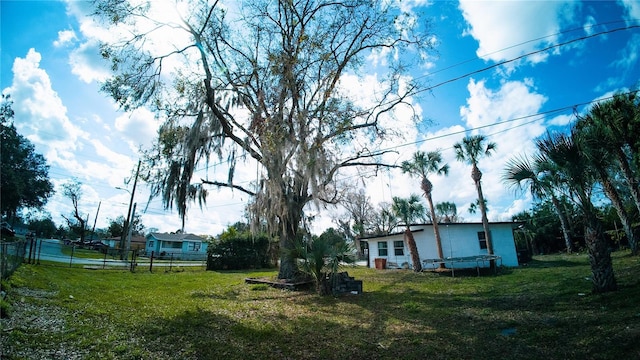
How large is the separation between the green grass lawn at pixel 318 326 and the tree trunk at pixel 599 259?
0.28 m

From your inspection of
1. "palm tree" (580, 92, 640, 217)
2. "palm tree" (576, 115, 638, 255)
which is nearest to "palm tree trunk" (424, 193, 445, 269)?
"palm tree" (580, 92, 640, 217)

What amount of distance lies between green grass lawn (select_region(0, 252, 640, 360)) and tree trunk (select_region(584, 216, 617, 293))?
275mm

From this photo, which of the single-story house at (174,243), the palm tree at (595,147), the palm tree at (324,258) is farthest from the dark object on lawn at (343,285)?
the single-story house at (174,243)

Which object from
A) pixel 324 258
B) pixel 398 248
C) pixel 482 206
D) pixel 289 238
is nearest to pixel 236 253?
pixel 289 238

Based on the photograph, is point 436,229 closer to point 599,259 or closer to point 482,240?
point 482,240

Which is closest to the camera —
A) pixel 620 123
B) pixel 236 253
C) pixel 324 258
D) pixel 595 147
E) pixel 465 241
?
pixel 595 147

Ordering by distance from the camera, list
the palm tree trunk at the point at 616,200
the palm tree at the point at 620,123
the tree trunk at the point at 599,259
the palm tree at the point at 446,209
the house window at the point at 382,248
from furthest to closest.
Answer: the palm tree at the point at 446,209
the house window at the point at 382,248
the palm tree trunk at the point at 616,200
the palm tree at the point at 620,123
the tree trunk at the point at 599,259

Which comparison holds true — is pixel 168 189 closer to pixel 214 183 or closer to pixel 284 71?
pixel 214 183

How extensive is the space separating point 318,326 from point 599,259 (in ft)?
20.4

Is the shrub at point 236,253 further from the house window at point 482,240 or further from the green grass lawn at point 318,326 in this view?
the house window at point 482,240

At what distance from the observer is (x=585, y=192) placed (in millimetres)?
6406

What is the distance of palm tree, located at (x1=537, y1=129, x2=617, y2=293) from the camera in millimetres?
6117

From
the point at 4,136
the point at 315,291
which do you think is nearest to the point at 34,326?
the point at 315,291

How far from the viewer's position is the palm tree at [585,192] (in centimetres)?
612
